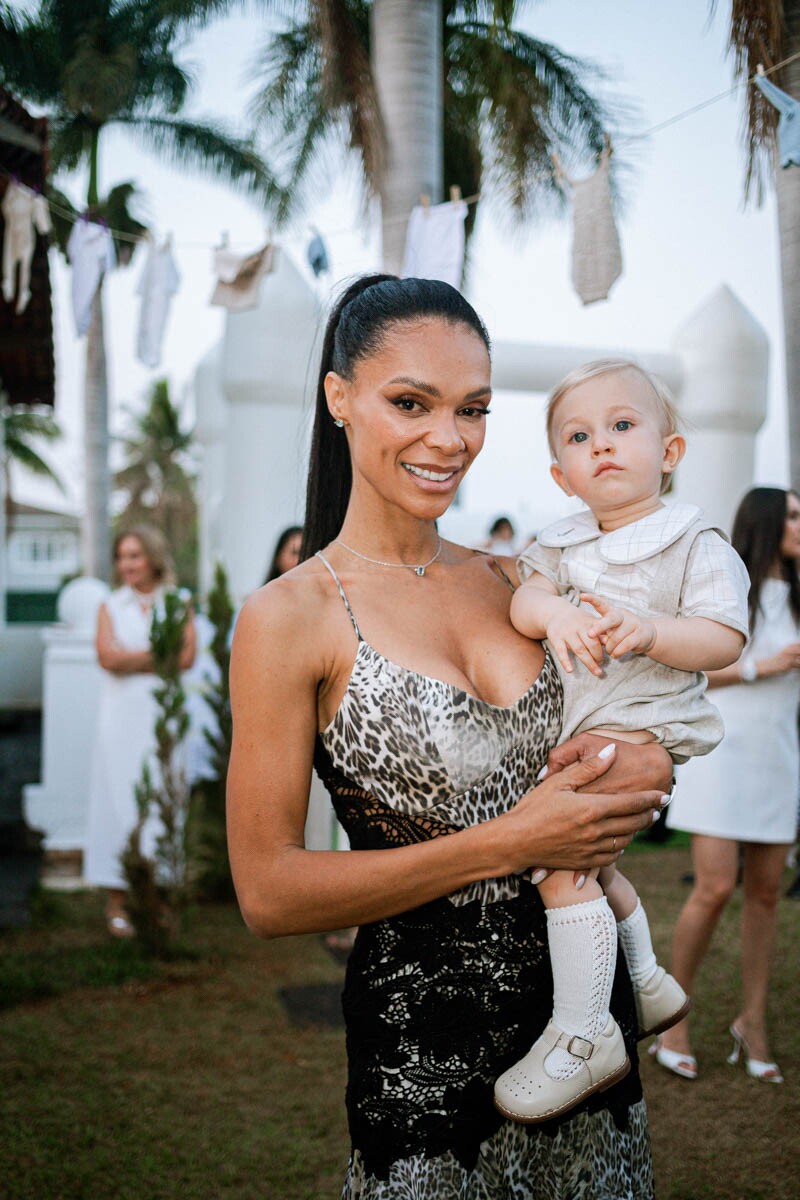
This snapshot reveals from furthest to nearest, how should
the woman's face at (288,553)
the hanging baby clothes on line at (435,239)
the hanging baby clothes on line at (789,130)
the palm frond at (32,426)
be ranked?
1. the palm frond at (32,426)
2. the hanging baby clothes on line at (435,239)
3. the woman's face at (288,553)
4. the hanging baby clothes on line at (789,130)

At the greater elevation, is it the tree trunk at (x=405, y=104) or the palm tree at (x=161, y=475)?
the tree trunk at (x=405, y=104)

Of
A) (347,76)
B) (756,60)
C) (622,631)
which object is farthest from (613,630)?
(347,76)

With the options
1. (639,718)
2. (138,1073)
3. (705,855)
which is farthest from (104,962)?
(639,718)

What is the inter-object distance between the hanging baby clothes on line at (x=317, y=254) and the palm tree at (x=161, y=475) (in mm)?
36924

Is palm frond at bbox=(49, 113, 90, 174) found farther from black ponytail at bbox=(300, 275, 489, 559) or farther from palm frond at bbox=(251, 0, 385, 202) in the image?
black ponytail at bbox=(300, 275, 489, 559)

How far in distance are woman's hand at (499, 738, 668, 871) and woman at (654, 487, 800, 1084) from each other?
8.90 ft

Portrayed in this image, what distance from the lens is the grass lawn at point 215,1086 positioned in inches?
143

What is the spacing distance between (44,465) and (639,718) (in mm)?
41225

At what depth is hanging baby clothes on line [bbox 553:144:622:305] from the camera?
248 inches

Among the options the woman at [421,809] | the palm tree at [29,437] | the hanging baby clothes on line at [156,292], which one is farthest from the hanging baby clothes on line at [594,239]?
the palm tree at [29,437]

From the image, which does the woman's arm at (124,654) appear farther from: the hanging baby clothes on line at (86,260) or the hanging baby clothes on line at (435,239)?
the hanging baby clothes on line at (86,260)

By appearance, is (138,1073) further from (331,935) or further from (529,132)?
(529,132)

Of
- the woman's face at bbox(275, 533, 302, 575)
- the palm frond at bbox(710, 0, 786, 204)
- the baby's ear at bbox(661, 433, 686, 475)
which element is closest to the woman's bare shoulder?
the baby's ear at bbox(661, 433, 686, 475)

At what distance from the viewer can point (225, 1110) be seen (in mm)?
4133
